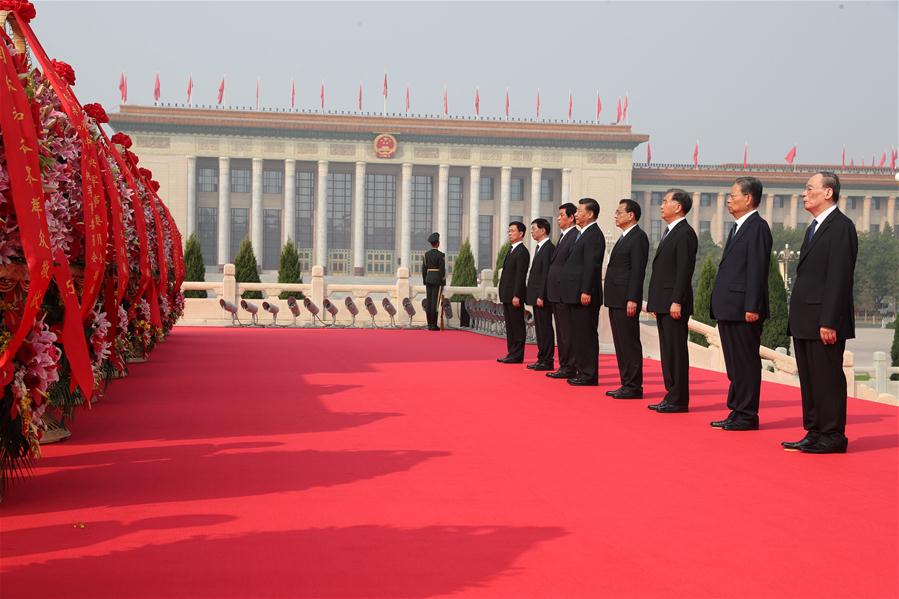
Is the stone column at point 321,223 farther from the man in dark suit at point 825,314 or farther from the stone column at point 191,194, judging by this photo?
the man in dark suit at point 825,314

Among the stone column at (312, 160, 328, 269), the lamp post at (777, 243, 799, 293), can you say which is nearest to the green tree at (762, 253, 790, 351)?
the lamp post at (777, 243, 799, 293)

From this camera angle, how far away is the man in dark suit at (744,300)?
680 cm

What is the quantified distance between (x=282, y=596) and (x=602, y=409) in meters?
4.91

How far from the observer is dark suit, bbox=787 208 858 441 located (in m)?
5.96

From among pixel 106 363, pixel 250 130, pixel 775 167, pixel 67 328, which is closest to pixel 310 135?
pixel 250 130

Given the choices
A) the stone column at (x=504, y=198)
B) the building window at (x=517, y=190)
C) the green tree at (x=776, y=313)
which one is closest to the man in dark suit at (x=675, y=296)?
the green tree at (x=776, y=313)

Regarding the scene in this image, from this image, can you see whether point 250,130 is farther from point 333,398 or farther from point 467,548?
point 467,548

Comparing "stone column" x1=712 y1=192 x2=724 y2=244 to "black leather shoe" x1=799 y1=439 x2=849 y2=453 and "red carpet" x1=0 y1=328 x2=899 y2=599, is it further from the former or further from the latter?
"black leather shoe" x1=799 y1=439 x2=849 y2=453

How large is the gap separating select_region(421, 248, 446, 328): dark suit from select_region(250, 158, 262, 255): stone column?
41251 millimetres

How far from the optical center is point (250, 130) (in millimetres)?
58000

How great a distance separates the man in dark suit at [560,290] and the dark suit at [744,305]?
271 centimetres

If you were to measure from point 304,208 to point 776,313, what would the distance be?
1815 inches

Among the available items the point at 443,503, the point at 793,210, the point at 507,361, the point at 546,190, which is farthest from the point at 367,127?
the point at 443,503

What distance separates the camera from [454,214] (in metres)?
65.1
